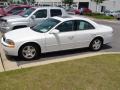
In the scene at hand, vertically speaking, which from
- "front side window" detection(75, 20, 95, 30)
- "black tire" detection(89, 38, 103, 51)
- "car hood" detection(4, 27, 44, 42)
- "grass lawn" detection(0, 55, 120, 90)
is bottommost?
"grass lawn" detection(0, 55, 120, 90)

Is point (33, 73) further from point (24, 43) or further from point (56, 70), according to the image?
point (24, 43)

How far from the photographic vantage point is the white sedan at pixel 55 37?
8.61 m

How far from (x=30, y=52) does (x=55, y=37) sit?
1089mm

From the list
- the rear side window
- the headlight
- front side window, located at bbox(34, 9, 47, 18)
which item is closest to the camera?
the headlight

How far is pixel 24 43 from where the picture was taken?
8.54m

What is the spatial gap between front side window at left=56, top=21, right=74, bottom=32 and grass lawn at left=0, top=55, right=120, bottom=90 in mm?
1710

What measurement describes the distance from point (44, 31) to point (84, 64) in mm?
2131

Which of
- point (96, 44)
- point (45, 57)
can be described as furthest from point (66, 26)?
point (96, 44)

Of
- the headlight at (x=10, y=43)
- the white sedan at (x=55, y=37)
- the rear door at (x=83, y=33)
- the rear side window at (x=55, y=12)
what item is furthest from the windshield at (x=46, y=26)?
the rear side window at (x=55, y=12)

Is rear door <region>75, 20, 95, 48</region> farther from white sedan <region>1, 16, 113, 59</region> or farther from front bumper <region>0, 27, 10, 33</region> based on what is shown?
front bumper <region>0, 27, 10, 33</region>

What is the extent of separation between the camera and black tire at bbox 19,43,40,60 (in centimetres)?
862

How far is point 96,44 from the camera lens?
1041 centimetres

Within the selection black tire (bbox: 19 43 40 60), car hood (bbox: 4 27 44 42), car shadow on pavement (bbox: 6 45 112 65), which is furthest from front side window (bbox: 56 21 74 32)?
black tire (bbox: 19 43 40 60)

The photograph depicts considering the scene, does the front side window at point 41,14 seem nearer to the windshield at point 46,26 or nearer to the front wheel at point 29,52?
the windshield at point 46,26
